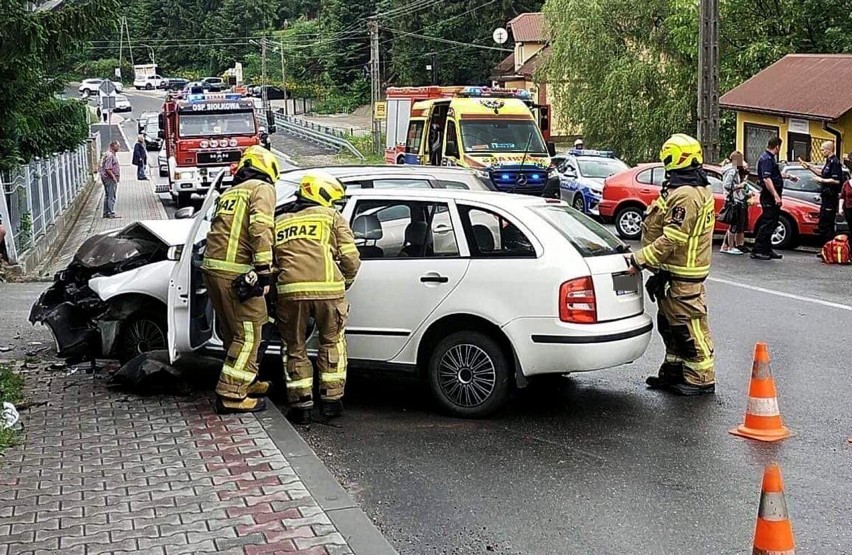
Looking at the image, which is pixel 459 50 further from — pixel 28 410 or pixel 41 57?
pixel 28 410

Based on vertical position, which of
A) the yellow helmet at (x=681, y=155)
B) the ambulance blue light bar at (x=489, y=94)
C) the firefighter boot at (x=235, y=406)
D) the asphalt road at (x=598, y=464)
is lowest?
the asphalt road at (x=598, y=464)

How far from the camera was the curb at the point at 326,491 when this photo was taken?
17.0 feet

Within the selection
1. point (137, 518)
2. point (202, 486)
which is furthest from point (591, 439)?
point (137, 518)

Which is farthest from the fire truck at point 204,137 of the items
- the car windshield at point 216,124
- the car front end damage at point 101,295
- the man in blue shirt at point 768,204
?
the car front end damage at point 101,295

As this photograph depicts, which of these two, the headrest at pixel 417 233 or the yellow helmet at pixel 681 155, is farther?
the yellow helmet at pixel 681 155

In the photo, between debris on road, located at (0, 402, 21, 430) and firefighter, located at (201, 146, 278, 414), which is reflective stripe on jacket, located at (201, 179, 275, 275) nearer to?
firefighter, located at (201, 146, 278, 414)

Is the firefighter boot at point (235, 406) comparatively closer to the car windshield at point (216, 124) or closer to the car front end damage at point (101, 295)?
Answer: the car front end damage at point (101, 295)

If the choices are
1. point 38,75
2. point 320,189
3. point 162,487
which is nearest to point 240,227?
point 320,189

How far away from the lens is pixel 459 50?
235 ft

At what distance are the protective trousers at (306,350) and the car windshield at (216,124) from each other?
21.0m

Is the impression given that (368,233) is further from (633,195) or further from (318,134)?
(318,134)

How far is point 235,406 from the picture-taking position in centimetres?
762

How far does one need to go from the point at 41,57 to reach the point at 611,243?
295 inches

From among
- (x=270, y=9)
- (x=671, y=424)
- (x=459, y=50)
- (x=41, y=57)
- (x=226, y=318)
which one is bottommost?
(x=671, y=424)
